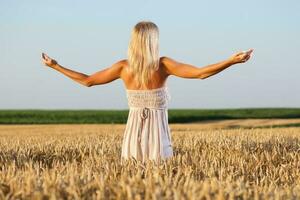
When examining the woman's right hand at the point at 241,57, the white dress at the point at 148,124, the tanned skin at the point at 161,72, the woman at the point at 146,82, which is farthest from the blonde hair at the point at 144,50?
the woman's right hand at the point at 241,57

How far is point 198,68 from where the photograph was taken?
7.26m

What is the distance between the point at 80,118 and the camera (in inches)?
1454

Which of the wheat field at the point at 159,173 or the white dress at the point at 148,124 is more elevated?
the white dress at the point at 148,124

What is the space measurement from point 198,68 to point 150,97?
0.69m

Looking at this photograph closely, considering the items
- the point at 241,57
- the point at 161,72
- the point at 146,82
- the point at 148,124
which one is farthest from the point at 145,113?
the point at 241,57

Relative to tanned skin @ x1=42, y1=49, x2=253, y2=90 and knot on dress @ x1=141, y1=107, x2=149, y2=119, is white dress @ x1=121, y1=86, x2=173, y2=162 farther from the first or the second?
tanned skin @ x1=42, y1=49, x2=253, y2=90

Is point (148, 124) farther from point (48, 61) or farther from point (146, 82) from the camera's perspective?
point (48, 61)

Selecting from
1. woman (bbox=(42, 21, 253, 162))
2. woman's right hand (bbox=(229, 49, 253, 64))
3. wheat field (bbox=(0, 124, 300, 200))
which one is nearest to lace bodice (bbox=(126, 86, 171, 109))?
woman (bbox=(42, 21, 253, 162))

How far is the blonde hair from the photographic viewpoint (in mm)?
7133

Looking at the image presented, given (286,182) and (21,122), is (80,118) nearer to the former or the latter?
(21,122)

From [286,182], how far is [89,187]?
10.7 ft

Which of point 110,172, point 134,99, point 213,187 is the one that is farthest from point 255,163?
point 213,187

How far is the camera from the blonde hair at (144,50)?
7.13 m

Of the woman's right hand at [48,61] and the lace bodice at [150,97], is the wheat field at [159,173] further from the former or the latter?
the woman's right hand at [48,61]
